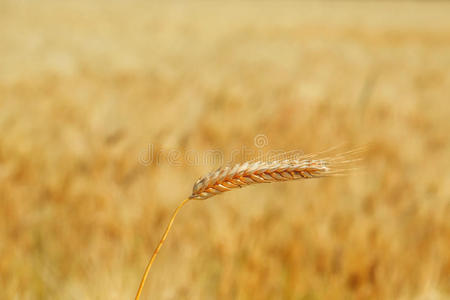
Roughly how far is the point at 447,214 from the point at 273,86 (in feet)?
6.88

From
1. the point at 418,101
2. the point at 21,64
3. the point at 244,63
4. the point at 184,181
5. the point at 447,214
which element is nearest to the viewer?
the point at 447,214

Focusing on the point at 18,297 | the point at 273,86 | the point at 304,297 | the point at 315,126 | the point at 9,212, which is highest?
the point at 273,86

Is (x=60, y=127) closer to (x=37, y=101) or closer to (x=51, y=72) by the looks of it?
(x=37, y=101)

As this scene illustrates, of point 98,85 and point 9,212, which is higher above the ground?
point 98,85

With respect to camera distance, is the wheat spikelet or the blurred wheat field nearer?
the wheat spikelet

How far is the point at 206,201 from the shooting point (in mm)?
1541

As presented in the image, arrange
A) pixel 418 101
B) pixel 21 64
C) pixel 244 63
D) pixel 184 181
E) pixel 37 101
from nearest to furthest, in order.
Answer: pixel 184 181, pixel 37 101, pixel 21 64, pixel 418 101, pixel 244 63

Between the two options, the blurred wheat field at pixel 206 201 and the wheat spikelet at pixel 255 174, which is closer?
the wheat spikelet at pixel 255 174

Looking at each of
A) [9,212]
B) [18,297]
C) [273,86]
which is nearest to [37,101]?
[9,212]

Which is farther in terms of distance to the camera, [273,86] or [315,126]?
[273,86]

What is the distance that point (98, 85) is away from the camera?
2980mm

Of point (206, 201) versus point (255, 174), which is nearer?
point (255, 174)

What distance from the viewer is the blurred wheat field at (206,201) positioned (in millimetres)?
1150

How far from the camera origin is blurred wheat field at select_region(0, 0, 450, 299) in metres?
1.15
